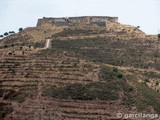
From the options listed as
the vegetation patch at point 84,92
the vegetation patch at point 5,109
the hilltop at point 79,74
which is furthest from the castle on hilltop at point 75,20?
the vegetation patch at point 5,109

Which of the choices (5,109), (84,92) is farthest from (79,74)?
(5,109)

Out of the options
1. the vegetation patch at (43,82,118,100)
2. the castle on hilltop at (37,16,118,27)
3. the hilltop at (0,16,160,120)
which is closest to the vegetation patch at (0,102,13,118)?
the hilltop at (0,16,160,120)

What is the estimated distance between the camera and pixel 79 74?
64.8 metres

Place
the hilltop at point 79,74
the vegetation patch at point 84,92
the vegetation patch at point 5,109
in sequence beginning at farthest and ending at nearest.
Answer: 1. the vegetation patch at point 84,92
2. the vegetation patch at point 5,109
3. the hilltop at point 79,74

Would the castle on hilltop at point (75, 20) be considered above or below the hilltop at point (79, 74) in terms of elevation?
above

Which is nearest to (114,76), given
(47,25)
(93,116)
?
(93,116)

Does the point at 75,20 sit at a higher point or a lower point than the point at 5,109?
higher

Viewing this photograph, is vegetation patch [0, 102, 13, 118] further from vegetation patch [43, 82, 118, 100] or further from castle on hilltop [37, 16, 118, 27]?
castle on hilltop [37, 16, 118, 27]

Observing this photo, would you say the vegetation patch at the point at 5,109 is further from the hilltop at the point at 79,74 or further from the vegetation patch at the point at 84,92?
the vegetation patch at the point at 84,92

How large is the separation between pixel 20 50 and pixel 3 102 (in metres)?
23.0

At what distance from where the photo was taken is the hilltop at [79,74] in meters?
55.5

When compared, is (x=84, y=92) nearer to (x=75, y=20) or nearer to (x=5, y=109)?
(x=5, y=109)

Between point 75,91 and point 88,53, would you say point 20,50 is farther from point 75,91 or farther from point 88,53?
point 75,91

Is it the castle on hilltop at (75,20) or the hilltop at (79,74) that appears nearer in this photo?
the hilltop at (79,74)
